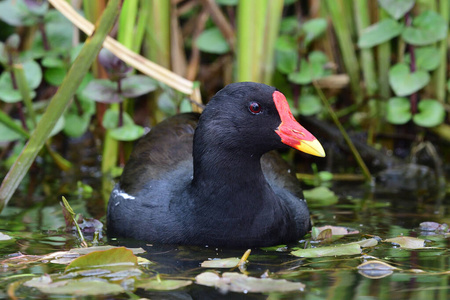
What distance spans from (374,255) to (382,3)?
88.2 inches

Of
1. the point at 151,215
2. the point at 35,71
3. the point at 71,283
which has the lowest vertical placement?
the point at 71,283

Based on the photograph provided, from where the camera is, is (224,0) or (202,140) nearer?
(202,140)

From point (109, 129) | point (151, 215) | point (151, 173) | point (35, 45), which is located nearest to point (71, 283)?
point (151, 215)

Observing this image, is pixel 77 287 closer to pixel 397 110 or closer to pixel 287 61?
pixel 287 61

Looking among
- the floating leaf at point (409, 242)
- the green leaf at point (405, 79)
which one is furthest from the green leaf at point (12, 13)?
the floating leaf at point (409, 242)

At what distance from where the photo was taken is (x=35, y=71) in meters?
4.75

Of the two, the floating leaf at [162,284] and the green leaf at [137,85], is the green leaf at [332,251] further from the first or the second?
the green leaf at [137,85]

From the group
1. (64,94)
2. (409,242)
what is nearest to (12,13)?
(64,94)

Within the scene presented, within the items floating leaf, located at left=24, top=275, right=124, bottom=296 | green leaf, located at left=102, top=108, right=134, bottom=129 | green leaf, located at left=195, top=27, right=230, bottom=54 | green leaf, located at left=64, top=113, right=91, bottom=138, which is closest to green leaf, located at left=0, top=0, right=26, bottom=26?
green leaf, located at left=64, top=113, right=91, bottom=138

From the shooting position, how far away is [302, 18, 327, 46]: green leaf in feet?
16.4

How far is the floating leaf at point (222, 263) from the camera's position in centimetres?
279

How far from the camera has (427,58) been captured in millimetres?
4867

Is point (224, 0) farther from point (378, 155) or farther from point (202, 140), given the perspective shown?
point (202, 140)

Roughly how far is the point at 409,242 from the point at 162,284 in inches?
47.4
